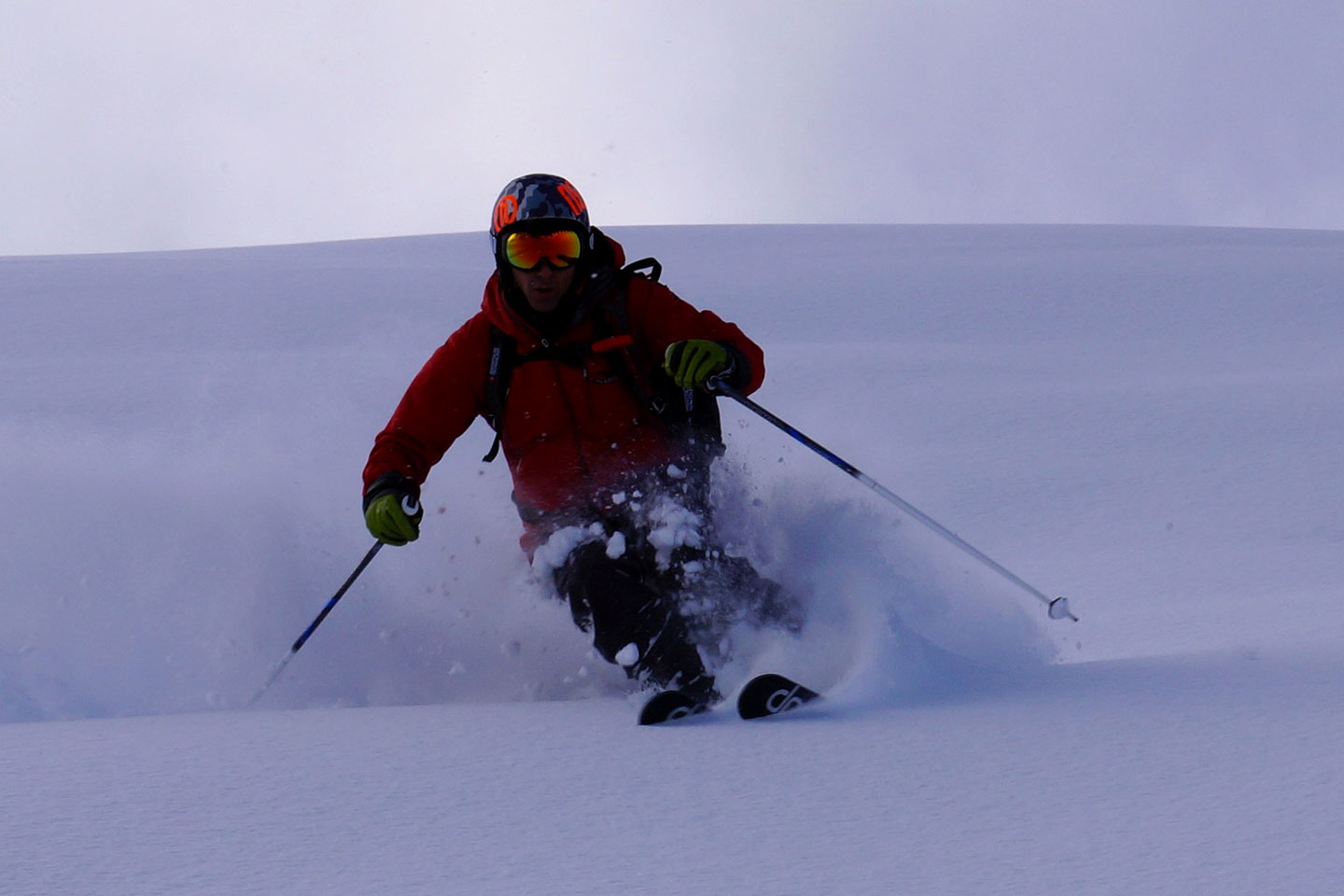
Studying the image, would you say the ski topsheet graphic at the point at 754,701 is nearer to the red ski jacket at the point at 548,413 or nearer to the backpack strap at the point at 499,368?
the red ski jacket at the point at 548,413

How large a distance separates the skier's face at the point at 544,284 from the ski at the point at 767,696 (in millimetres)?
1322

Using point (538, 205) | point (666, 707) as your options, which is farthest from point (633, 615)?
point (538, 205)

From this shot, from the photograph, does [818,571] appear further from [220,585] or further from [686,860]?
[220,585]

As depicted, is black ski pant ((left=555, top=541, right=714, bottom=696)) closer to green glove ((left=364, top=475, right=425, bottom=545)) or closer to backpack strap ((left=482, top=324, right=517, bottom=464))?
green glove ((left=364, top=475, right=425, bottom=545))

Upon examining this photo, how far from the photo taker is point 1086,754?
238 cm

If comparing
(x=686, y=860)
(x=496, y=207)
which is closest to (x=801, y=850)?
(x=686, y=860)

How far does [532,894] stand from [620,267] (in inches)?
93.0

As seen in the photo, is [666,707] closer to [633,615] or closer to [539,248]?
[633,615]

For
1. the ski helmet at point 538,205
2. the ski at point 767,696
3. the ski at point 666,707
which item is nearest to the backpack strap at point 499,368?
the ski helmet at point 538,205

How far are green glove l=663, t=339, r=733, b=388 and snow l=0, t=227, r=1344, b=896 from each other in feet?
1.26

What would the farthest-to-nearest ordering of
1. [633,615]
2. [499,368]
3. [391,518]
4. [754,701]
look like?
[499,368]
[391,518]
[633,615]
[754,701]

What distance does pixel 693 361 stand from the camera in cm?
353

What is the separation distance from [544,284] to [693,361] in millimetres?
475

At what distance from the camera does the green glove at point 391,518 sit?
3473mm
